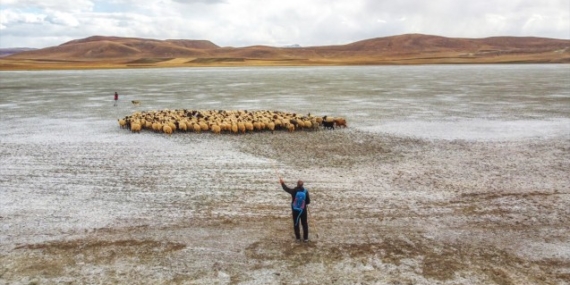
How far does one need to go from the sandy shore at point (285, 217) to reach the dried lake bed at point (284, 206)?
34mm

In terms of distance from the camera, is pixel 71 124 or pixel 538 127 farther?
pixel 71 124

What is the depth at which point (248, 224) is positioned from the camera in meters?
8.73

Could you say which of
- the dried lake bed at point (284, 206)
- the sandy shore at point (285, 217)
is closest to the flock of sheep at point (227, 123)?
the dried lake bed at point (284, 206)

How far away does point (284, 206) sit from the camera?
971 cm

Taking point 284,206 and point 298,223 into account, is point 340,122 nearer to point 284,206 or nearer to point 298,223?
point 284,206

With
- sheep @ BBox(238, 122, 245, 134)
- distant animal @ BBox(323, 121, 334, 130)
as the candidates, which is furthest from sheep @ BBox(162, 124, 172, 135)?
distant animal @ BBox(323, 121, 334, 130)

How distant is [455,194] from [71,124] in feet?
54.2

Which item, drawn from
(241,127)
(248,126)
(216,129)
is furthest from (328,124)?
(216,129)

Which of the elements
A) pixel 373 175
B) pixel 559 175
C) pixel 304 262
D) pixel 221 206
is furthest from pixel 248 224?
pixel 559 175

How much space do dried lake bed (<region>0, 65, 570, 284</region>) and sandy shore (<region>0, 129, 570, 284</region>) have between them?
34mm

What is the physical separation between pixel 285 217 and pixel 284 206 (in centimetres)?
62

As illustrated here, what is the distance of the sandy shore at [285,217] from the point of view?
23.0 ft

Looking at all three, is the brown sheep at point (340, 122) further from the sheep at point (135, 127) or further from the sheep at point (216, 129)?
the sheep at point (135, 127)

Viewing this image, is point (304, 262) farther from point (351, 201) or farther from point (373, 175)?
point (373, 175)
